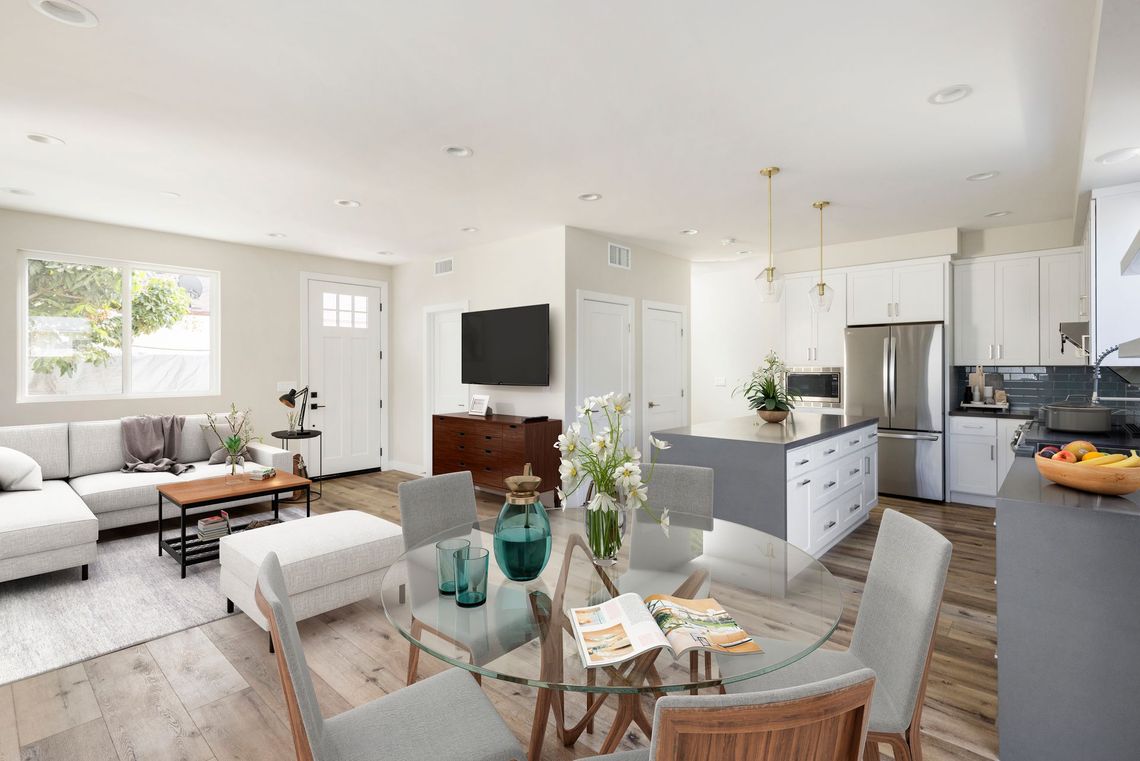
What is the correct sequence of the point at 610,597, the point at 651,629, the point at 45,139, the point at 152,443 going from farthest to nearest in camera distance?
the point at 152,443, the point at 45,139, the point at 610,597, the point at 651,629

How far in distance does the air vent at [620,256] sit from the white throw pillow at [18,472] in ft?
15.9

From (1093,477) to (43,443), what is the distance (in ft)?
20.5

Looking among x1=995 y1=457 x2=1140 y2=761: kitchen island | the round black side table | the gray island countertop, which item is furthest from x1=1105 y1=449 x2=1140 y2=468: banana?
the round black side table

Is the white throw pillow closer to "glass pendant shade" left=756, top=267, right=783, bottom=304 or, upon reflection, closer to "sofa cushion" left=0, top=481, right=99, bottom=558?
"sofa cushion" left=0, top=481, right=99, bottom=558

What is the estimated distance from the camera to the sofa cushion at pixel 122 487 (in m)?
4.08

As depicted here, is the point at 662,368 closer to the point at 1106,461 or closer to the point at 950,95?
the point at 950,95

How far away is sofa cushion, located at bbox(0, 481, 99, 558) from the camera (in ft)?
10.3

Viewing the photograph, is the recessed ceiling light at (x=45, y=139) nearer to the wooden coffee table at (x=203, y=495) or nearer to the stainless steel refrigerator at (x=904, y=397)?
the wooden coffee table at (x=203, y=495)

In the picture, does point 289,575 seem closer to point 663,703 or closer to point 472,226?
point 663,703

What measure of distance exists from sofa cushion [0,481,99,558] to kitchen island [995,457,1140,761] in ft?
15.0

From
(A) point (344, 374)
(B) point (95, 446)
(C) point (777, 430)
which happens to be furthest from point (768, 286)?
(B) point (95, 446)

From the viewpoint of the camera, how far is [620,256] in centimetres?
575

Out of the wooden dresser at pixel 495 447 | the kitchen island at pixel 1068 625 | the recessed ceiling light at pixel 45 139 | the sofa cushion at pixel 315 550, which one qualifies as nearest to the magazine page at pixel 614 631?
the kitchen island at pixel 1068 625

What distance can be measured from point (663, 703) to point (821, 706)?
0.23 meters
